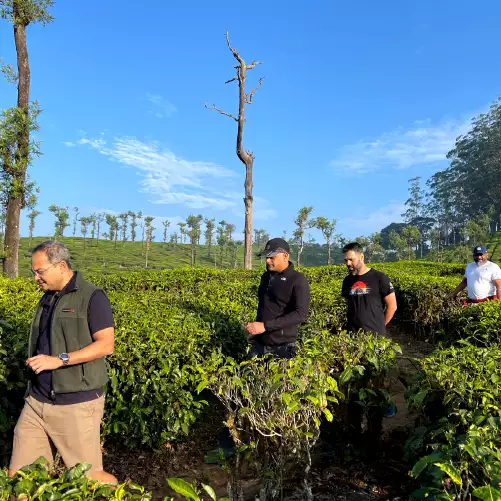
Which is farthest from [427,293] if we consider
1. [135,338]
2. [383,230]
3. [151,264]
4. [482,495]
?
[383,230]

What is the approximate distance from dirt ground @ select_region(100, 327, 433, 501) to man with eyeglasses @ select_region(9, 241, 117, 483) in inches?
39.7

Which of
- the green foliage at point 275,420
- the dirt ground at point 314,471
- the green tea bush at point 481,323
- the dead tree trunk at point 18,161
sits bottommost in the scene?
the dirt ground at point 314,471

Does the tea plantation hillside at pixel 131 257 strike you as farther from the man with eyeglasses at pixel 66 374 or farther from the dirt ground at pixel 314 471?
the man with eyeglasses at pixel 66 374

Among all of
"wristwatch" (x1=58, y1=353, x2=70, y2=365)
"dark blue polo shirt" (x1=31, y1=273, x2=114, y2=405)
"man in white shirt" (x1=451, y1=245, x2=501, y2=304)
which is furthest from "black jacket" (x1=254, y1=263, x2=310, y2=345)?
"man in white shirt" (x1=451, y1=245, x2=501, y2=304)

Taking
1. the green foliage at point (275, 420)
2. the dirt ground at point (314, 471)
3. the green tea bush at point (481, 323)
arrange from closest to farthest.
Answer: the green foliage at point (275, 420) → the dirt ground at point (314, 471) → the green tea bush at point (481, 323)

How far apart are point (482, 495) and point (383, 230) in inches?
4232

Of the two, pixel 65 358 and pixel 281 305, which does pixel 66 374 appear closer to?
pixel 65 358

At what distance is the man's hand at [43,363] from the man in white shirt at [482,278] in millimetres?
5301

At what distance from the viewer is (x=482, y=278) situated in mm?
5766

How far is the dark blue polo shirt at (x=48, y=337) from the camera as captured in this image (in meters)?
2.56

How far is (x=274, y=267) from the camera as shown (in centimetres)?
374

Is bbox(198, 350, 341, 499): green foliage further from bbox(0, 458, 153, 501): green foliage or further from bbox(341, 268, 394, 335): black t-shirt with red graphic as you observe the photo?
bbox(341, 268, 394, 335): black t-shirt with red graphic

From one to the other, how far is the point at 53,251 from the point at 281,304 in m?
1.99

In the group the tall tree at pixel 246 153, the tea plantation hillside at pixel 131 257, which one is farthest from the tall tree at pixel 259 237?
the tall tree at pixel 246 153
